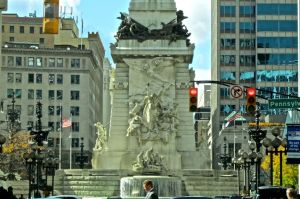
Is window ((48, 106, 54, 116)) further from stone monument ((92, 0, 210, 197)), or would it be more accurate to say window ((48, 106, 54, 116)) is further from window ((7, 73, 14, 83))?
stone monument ((92, 0, 210, 197))

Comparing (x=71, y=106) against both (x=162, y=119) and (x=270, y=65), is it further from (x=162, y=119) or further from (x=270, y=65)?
(x=162, y=119)

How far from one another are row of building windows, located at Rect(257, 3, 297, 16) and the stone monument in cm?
4563

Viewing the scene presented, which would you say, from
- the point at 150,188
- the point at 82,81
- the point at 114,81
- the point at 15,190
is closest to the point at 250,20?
the point at 82,81

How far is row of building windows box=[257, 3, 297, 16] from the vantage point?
439 feet

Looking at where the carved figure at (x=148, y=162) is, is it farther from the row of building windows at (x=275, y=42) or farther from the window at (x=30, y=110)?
the window at (x=30, y=110)

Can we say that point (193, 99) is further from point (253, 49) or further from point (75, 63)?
point (75, 63)

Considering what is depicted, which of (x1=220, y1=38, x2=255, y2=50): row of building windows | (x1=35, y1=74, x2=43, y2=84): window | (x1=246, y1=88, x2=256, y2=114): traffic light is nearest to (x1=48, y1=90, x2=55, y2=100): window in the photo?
(x1=35, y1=74, x2=43, y2=84): window

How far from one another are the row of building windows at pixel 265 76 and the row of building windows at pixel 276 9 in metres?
7.25

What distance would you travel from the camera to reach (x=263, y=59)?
134 m

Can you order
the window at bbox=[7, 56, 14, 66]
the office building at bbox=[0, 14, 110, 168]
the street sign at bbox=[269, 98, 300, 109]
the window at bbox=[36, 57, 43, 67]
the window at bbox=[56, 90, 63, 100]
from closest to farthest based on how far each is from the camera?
the street sign at bbox=[269, 98, 300, 109] → the office building at bbox=[0, 14, 110, 168] → the window at bbox=[7, 56, 14, 66] → the window at bbox=[36, 57, 43, 67] → the window at bbox=[56, 90, 63, 100]

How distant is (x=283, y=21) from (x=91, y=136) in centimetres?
3500

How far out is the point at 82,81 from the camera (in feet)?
487

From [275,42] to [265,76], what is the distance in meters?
4.45

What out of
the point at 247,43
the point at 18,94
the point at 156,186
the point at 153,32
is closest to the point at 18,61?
the point at 18,94
